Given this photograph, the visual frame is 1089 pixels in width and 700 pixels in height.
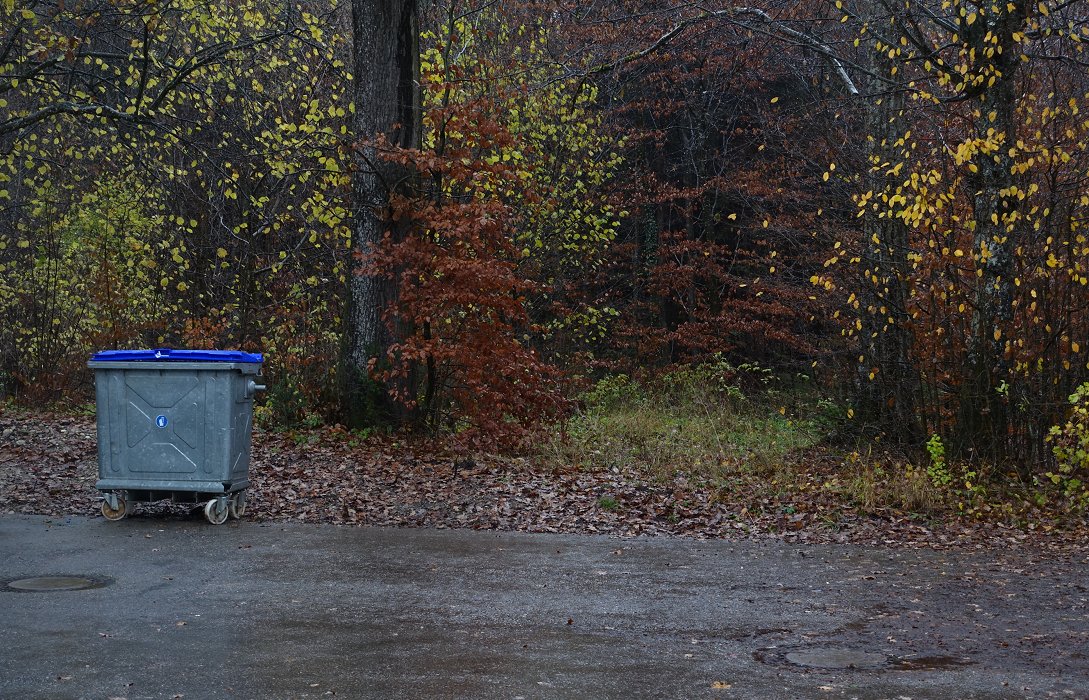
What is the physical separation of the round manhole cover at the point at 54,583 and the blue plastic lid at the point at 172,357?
2.66m

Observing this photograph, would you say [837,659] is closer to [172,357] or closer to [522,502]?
[522,502]

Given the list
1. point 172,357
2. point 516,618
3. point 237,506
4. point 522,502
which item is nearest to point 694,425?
point 522,502

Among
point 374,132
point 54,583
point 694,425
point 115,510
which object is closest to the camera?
point 54,583

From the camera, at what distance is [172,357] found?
9875 millimetres

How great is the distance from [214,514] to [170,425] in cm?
87

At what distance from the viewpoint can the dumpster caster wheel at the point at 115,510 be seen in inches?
391

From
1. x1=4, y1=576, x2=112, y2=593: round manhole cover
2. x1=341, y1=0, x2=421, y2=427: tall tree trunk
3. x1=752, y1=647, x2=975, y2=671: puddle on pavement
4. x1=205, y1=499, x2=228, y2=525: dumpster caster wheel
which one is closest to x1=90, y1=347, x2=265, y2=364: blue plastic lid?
x1=205, y1=499, x2=228, y2=525: dumpster caster wheel

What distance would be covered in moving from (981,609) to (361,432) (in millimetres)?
8844

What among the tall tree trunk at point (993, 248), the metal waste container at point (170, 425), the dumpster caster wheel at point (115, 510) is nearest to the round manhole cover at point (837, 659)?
the metal waste container at point (170, 425)

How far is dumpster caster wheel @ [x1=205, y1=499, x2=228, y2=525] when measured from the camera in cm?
975

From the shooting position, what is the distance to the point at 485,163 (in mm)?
13609

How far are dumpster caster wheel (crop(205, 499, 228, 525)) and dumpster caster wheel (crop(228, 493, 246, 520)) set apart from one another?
18 centimetres

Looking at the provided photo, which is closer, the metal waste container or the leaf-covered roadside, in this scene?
the metal waste container

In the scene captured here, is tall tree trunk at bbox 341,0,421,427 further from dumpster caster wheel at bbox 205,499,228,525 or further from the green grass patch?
dumpster caster wheel at bbox 205,499,228,525
